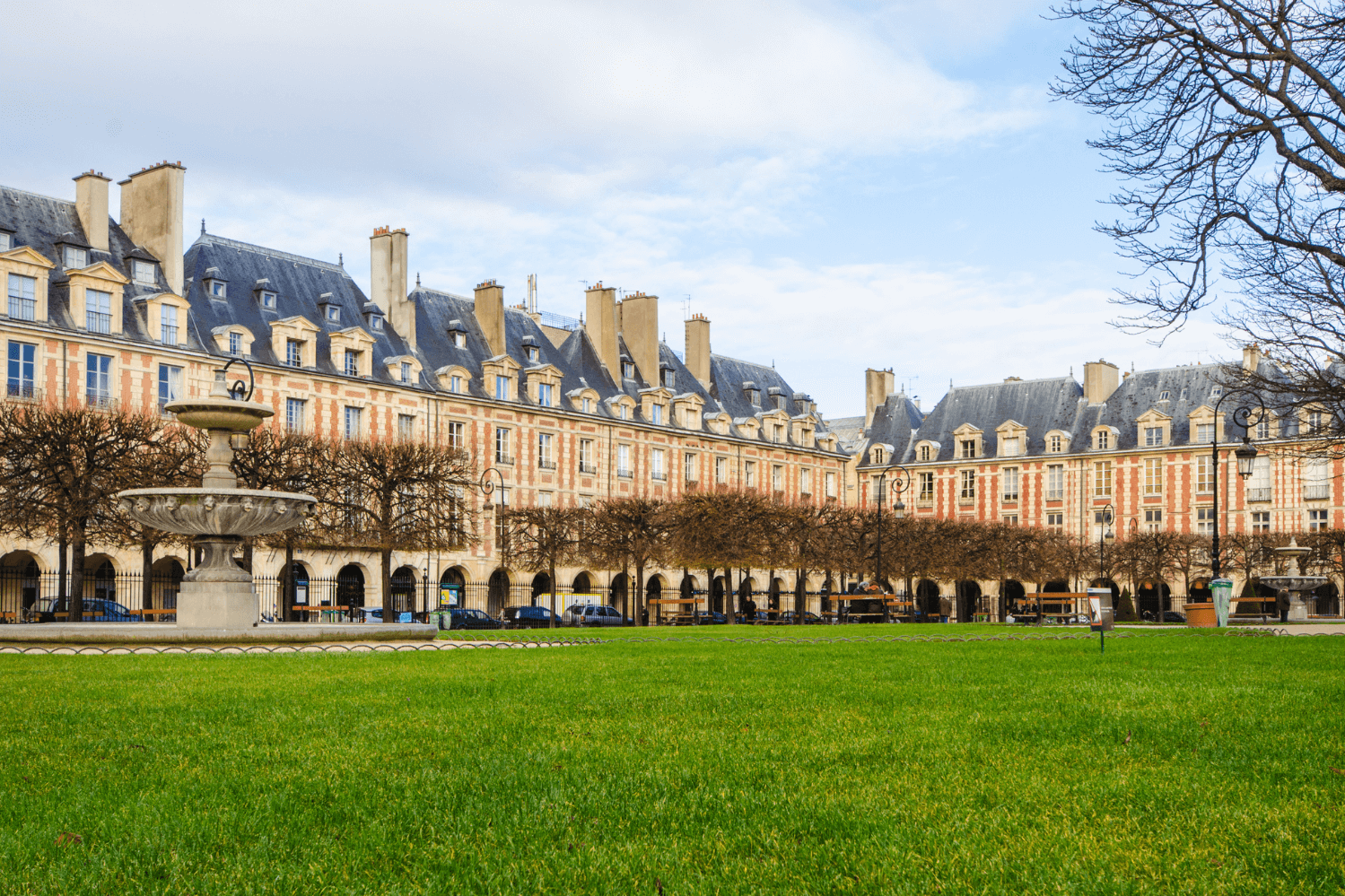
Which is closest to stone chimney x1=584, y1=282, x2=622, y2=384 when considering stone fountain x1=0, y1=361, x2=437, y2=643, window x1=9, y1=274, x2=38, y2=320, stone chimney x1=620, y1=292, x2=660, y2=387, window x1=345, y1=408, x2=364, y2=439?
A: stone chimney x1=620, y1=292, x2=660, y2=387

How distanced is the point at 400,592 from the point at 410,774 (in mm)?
45739

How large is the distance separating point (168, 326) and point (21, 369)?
524cm

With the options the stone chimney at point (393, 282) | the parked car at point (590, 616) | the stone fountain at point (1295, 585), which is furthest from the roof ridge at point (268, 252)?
the stone fountain at point (1295, 585)

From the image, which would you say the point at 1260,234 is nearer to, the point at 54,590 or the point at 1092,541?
the point at 54,590

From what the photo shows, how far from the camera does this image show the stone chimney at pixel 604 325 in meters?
60.5

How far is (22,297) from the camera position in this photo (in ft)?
130

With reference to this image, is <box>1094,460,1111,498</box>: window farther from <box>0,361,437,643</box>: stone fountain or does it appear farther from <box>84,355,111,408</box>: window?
<box>0,361,437,643</box>: stone fountain

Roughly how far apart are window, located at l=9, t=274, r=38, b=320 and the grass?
33270 millimetres

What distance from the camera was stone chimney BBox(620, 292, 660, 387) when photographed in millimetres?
62594

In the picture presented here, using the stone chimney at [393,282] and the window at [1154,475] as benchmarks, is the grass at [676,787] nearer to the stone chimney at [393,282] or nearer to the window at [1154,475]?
the stone chimney at [393,282]

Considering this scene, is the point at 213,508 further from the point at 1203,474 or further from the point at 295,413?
the point at 1203,474

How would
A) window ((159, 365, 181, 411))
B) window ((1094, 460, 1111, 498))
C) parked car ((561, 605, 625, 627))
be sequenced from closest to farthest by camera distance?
window ((159, 365, 181, 411)) → parked car ((561, 605, 625, 627)) → window ((1094, 460, 1111, 498))

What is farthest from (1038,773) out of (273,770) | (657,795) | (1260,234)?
(1260,234)

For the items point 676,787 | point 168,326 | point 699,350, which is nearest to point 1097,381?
point 699,350
